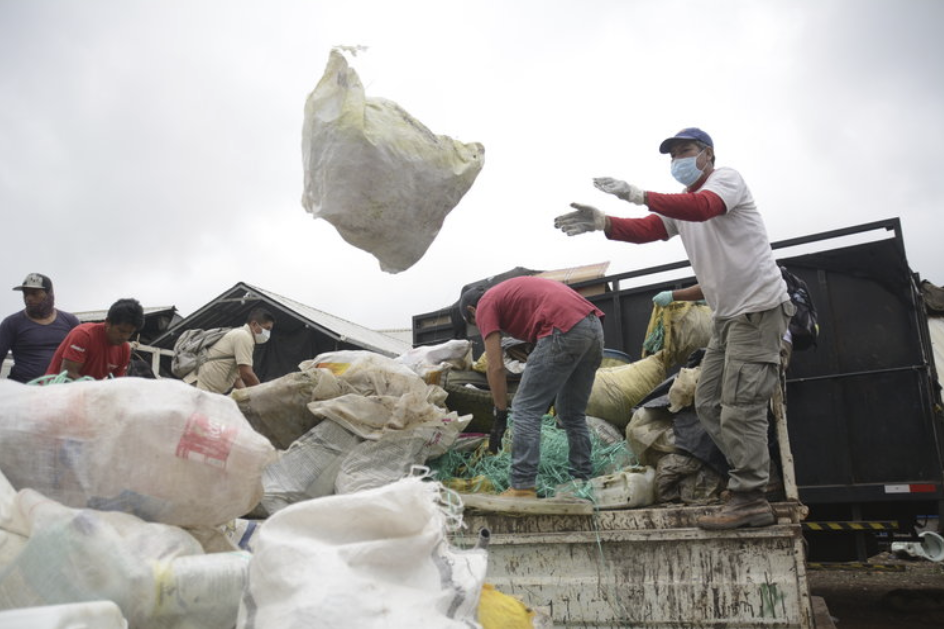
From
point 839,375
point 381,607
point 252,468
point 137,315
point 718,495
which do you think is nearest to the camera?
point 381,607

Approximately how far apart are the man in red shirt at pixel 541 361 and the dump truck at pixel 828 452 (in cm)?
40

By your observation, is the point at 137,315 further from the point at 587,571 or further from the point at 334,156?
the point at 587,571

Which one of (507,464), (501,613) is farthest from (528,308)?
(501,613)

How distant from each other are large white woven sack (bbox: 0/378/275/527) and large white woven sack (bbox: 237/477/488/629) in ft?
0.90

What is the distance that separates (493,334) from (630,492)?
1.02m

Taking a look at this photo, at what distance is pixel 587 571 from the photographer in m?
2.63

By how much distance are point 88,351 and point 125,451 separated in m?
2.47

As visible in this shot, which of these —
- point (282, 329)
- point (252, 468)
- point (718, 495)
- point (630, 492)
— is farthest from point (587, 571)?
point (282, 329)

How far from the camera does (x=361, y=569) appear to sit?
1.31 meters

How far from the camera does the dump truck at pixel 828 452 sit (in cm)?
260

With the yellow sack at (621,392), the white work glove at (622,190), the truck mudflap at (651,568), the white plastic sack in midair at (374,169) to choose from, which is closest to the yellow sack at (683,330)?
the yellow sack at (621,392)

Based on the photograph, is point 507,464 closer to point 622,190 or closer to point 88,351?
point 622,190

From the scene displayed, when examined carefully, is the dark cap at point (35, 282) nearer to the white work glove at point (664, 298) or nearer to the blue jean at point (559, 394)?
the blue jean at point (559, 394)

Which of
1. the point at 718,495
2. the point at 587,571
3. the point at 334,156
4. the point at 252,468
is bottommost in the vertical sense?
the point at 587,571
